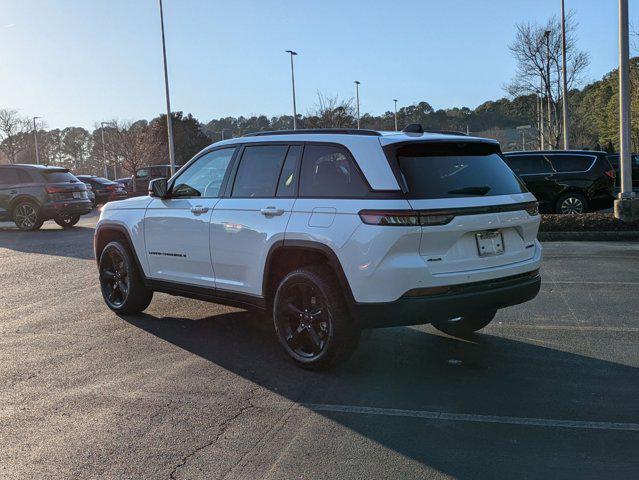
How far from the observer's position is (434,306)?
4301 millimetres

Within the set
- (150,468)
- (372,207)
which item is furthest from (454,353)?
(150,468)

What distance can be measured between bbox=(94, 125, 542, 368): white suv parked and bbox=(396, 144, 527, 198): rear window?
1cm

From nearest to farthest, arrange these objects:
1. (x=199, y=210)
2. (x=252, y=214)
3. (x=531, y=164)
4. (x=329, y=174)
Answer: (x=329, y=174)
(x=252, y=214)
(x=199, y=210)
(x=531, y=164)

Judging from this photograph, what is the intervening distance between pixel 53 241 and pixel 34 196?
299 cm

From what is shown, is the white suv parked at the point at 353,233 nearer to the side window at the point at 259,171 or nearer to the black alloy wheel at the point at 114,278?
the side window at the point at 259,171

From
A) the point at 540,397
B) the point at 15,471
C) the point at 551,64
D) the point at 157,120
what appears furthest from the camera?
the point at 157,120

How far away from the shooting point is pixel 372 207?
14.1 feet

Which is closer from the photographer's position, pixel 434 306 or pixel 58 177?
pixel 434 306

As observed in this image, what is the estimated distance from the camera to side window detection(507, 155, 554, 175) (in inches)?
599

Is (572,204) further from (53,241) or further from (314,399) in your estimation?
(314,399)

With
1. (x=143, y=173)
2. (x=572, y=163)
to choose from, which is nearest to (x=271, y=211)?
(x=572, y=163)

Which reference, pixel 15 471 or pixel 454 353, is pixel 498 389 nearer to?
pixel 454 353

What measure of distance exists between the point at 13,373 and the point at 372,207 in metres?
3.20

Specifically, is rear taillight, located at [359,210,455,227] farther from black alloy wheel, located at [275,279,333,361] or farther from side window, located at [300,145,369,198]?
black alloy wheel, located at [275,279,333,361]
